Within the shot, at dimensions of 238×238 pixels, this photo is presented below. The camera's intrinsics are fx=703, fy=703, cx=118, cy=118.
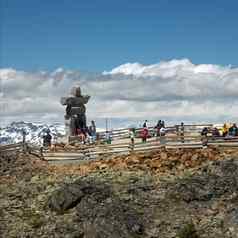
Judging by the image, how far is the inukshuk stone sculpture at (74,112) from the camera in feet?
175

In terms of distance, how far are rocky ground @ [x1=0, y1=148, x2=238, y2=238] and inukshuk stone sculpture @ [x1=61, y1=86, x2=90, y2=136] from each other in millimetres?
15660

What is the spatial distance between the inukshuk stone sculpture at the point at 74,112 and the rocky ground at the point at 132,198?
15660 mm

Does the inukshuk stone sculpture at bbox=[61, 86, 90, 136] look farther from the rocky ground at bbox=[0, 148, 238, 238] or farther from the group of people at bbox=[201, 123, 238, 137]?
the rocky ground at bbox=[0, 148, 238, 238]

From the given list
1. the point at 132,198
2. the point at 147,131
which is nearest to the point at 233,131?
the point at 147,131

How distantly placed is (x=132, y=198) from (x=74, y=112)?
22620mm

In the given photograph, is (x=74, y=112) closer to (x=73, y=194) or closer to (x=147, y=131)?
(x=147, y=131)

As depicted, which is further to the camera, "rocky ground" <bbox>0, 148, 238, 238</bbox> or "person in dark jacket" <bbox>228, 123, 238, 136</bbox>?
"person in dark jacket" <bbox>228, 123, 238, 136</bbox>

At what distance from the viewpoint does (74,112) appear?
53.5 m

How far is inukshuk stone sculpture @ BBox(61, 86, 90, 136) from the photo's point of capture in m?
53.3

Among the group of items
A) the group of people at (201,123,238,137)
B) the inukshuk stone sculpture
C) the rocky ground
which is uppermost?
the inukshuk stone sculpture

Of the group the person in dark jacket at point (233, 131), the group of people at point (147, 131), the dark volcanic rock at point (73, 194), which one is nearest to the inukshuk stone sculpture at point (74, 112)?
the group of people at point (147, 131)

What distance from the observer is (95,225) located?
29.2 metres

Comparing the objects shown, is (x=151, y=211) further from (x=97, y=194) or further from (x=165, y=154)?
(x=165, y=154)

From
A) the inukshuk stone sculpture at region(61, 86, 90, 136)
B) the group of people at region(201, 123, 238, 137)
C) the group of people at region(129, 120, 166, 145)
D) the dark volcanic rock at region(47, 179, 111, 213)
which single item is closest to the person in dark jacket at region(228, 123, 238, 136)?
the group of people at region(201, 123, 238, 137)
